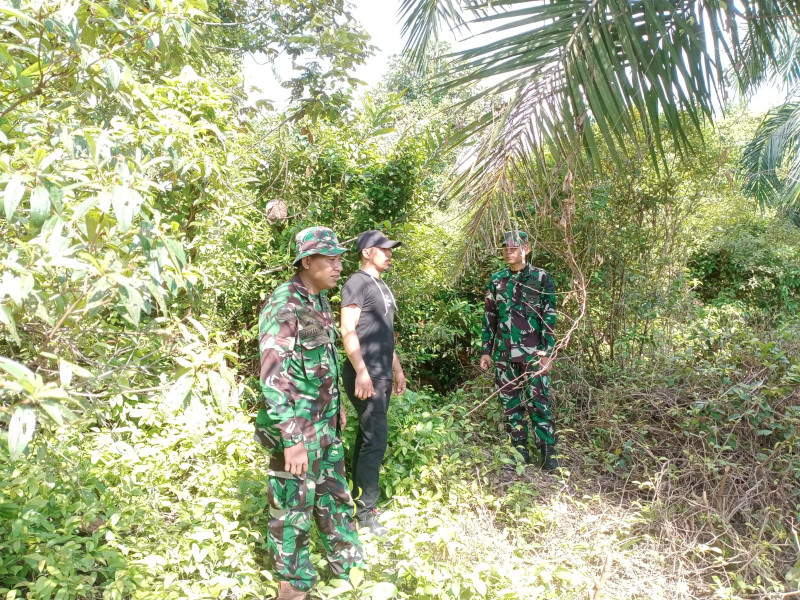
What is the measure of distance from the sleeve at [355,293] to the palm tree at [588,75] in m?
0.85

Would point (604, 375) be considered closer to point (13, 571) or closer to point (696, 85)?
point (696, 85)

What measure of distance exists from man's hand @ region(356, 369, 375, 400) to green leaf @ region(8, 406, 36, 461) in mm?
1914

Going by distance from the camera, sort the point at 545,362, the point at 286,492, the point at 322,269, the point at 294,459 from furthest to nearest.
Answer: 1. the point at 545,362
2. the point at 322,269
3. the point at 286,492
4. the point at 294,459

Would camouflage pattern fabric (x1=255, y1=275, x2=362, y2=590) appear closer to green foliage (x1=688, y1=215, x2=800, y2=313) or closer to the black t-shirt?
the black t-shirt

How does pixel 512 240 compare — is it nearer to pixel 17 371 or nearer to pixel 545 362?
pixel 545 362

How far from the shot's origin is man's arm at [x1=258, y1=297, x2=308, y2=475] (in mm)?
2487

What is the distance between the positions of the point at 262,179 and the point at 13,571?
145 inches

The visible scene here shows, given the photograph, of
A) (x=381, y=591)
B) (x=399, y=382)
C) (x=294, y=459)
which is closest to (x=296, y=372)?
(x=294, y=459)

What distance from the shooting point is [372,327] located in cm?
338

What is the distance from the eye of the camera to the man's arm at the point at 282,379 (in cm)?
249

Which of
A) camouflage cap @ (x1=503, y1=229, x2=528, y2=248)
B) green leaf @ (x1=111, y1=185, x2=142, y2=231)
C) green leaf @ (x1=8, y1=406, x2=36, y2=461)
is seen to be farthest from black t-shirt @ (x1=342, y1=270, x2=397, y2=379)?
green leaf @ (x1=8, y1=406, x2=36, y2=461)

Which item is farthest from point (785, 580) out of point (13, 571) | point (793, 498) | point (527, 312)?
point (13, 571)

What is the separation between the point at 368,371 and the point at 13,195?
2207 mm

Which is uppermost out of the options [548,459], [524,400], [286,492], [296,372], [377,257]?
[377,257]
